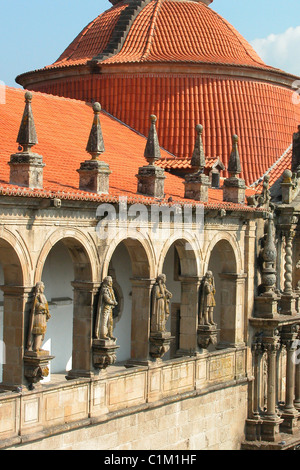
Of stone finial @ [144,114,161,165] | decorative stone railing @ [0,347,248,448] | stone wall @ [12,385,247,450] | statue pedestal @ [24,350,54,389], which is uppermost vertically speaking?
stone finial @ [144,114,161,165]

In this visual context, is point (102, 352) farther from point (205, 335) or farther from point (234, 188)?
point (234, 188)

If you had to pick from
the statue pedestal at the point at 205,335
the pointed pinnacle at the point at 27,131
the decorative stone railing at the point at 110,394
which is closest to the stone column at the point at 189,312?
the statue pedestal at the point at 205,335

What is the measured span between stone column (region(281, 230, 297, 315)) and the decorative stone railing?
270cm

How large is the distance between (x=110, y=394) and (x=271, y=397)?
24.8 feet

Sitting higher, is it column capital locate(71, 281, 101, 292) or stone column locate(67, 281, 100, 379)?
column capital locate(71, 281, 101, 292)

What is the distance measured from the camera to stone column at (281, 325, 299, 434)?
29578 mm

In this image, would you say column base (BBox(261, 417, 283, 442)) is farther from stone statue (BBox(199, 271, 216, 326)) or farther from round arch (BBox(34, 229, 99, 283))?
round arch (BBox(34, 229, 99, 283))

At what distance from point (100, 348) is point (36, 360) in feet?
8.01

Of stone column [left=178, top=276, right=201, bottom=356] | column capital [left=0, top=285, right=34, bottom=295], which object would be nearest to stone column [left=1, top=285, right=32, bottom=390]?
column capital [left=0, top=285, right=34, bottom=295]

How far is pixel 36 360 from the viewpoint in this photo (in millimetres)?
19844

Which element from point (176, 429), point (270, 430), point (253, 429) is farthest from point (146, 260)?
point (270, 430)

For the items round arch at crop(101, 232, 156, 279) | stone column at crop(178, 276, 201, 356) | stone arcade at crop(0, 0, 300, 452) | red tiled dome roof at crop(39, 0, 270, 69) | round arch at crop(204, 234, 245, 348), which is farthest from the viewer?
red tiled dome roof at crop(39, 0, 270, 69)

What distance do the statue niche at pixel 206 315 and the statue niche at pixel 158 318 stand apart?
83.8 inches
